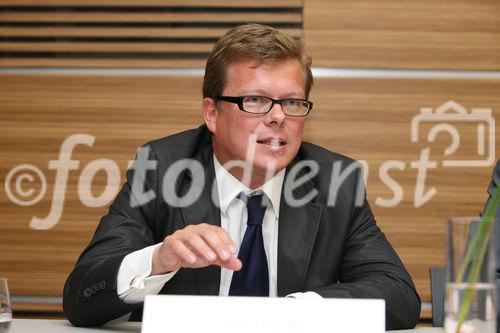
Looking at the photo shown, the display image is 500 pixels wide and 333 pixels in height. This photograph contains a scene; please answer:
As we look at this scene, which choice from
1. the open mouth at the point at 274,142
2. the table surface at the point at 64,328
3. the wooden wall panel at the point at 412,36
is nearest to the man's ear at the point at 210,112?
the open mouth at the point at 274,142

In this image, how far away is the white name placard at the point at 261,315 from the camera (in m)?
1.28

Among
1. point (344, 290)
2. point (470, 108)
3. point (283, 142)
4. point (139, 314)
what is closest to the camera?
point (344, 290)

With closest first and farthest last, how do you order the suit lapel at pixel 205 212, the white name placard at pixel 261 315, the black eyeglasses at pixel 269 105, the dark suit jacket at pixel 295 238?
the white name placard at pixel 261 315 < the dark suit jacket at pixel 295 238 < the suit lapel at pixel 205 212 < the black eyeglasses at pixel 269 105

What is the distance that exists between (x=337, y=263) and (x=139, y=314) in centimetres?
62

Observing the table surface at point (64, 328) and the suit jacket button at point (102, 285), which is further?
the suit jacket button at point (102, 285)

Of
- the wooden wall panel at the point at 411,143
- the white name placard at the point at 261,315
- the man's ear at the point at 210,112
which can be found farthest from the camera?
the wooden wall panel at the point at 411,143

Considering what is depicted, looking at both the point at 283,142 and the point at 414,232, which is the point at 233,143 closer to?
the point at 283,142

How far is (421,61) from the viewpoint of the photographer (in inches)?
133

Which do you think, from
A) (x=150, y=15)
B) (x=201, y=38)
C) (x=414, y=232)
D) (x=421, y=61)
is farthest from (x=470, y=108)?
(x=150, y=15)

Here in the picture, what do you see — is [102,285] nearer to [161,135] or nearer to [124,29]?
[161,135]

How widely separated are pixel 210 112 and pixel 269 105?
26 centimetres

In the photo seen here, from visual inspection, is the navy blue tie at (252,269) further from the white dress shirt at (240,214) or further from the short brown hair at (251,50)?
the short brown hair at (251,50)

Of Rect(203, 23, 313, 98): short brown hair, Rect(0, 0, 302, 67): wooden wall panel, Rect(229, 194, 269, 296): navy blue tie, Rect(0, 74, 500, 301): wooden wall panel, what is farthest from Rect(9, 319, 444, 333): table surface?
Rect(0, 0, 302, 67): wooden wall panel

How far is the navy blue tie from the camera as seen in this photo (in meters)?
2.18
